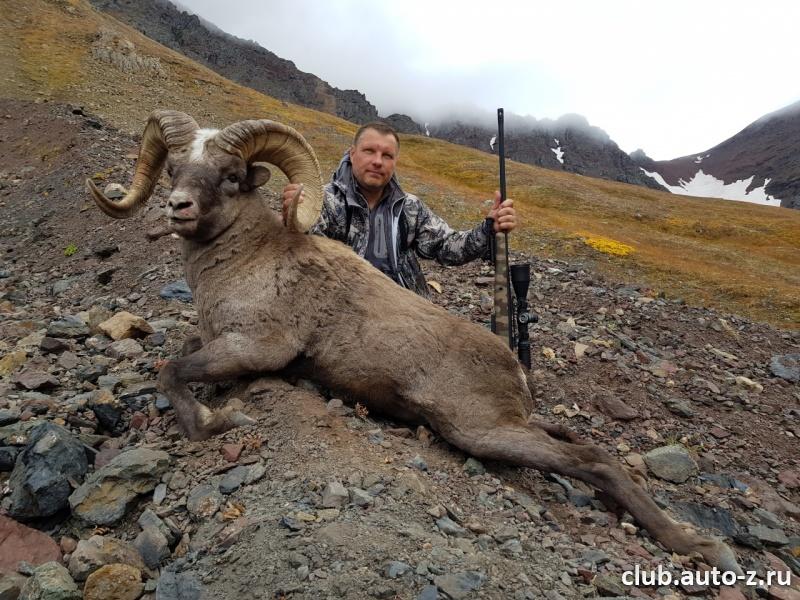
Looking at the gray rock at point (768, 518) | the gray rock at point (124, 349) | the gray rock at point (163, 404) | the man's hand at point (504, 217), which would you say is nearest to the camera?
the gray rock at point (163, 404)

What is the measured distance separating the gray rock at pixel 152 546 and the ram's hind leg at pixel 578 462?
277 cm

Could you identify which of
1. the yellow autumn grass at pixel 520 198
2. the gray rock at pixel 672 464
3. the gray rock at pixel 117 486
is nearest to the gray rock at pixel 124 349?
the gray rock at pixel 117 486

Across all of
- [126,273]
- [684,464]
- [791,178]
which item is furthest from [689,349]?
[791,178]

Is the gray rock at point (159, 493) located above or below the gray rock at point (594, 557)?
below

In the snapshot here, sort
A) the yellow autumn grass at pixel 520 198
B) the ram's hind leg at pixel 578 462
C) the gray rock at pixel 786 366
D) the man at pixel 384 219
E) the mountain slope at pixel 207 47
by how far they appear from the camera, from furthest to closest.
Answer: the mountain slope at pixel 207 47 < the yellow autumn grass at pixel 520 198 < the gray rock at pixel 786 366 < the man at pixel 384 219 < the ram's hind leg at pixel 578 462

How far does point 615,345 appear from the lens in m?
10.2

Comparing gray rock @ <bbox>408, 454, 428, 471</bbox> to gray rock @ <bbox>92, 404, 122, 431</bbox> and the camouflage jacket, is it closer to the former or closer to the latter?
gray rock @ <bbox>92, 404, 122, 431</bbox>

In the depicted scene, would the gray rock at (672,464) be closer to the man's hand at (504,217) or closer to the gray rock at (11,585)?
the man's hand at (504,217)

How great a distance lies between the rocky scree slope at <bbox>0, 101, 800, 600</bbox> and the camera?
324 cm

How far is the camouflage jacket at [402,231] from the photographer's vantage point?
24.7 feet

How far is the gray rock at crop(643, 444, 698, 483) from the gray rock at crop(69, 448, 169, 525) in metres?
5.46

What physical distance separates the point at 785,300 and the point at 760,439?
50.0ft

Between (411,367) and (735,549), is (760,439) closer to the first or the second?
(735,549)

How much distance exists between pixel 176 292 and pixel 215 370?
4495 mm
